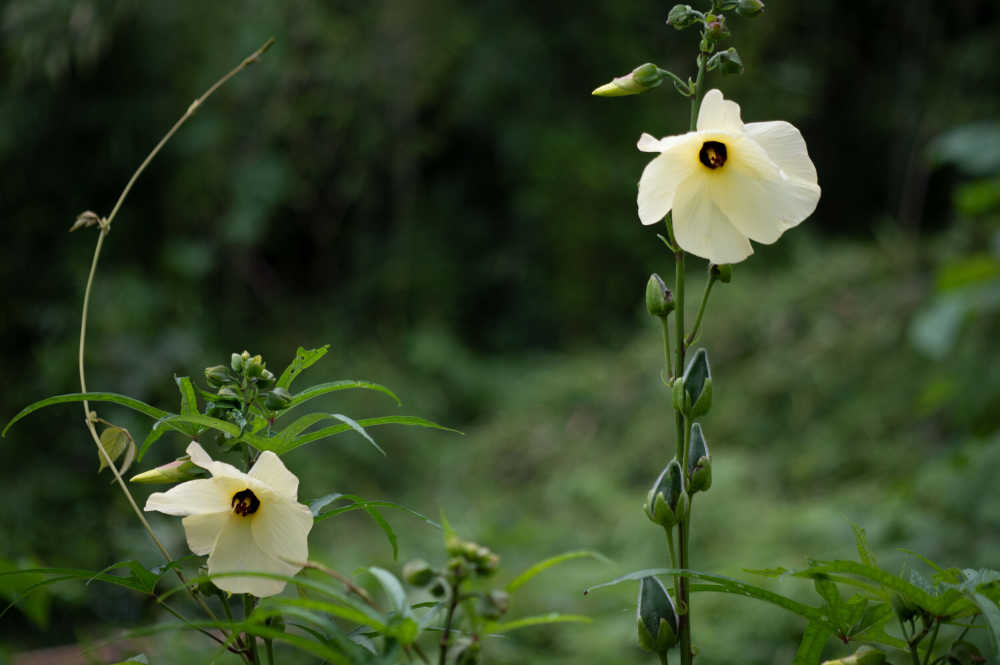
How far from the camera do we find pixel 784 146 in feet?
1.36

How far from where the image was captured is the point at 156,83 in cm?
361

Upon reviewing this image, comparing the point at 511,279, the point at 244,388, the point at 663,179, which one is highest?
the point at 511,279

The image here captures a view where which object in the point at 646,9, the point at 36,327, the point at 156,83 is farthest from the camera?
the point at 646,9

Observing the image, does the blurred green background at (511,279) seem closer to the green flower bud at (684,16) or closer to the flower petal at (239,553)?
the flower petal at (239,553)

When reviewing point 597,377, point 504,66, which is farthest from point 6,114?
point 597,377

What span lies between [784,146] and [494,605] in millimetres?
260

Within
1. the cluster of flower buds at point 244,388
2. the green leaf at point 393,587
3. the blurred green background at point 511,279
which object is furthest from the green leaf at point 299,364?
the blurred green background at point 511,279

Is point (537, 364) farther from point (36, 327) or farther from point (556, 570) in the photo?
point (556, 570)

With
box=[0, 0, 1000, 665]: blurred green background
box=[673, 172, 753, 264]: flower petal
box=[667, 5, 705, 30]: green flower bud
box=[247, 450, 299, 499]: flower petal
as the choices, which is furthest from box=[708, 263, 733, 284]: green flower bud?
box=[0, 0, 1000, 665]: blurred green background

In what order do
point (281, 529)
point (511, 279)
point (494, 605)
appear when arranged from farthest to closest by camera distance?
point (511, 279), point (281, 529), point (494, 605)

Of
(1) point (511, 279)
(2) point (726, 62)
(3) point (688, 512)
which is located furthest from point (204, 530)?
(1) point (511, 279)

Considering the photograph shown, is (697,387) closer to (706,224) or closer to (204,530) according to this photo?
(706,224)

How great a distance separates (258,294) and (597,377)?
2.00 meters

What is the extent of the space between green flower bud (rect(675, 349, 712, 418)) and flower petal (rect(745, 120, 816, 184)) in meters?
0.10
